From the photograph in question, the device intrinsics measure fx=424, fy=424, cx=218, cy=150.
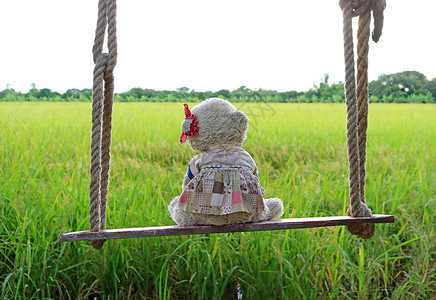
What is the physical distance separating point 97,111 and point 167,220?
0.89 metres

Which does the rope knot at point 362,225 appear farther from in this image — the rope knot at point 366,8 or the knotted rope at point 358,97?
the rope knot at point 366,8

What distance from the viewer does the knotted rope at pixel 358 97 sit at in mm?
1198

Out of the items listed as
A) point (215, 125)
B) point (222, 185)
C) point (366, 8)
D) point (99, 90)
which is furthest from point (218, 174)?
point (366, 8)

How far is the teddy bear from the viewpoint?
1155 millimetres

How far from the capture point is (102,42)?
3.80 feet

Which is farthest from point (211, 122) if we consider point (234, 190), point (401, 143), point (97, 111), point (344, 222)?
point (401, 143)

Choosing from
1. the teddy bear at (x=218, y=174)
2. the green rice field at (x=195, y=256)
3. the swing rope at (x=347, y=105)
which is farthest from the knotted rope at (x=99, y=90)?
the green rice field at (x=195, y=256)

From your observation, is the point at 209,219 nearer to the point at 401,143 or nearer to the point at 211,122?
the point at 211,122

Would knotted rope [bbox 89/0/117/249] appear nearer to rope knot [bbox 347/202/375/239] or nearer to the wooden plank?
the wooden plank

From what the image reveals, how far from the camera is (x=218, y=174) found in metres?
1.17

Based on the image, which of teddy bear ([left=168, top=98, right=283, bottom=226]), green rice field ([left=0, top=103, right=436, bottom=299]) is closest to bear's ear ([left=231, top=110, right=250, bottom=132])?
teddy bear ([left=168, top=98, right=283, bottom=226])

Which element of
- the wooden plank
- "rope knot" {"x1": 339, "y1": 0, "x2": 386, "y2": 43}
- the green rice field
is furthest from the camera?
the green rice field

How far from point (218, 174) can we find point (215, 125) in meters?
0.14

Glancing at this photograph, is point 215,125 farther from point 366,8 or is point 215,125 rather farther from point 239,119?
point 366,8
